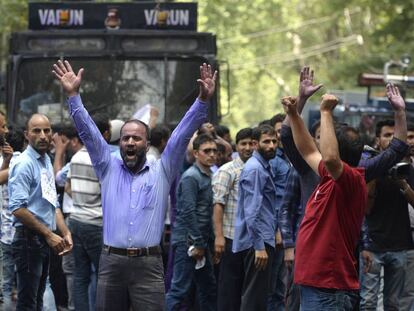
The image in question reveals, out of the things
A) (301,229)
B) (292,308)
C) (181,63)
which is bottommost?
(292,308)

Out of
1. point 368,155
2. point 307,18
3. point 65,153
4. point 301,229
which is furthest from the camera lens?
point 307,18

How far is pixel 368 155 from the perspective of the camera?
9.52m

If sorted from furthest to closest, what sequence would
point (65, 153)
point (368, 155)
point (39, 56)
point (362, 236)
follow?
1. point (39, 56)
2. point (65, 153)
3. point (362, 236)
4. point (368, 155)

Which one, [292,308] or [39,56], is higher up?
[39,56]

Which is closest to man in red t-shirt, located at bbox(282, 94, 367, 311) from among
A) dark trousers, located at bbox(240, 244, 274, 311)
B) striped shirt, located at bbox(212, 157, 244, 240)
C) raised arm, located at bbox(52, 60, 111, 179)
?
raised arm, located at bbox(52, 60, 111, 179)

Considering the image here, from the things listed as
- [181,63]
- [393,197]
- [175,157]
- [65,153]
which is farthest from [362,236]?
[181,63]

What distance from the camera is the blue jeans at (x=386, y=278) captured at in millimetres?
10273

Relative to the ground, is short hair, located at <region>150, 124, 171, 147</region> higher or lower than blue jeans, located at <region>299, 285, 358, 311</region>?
higher

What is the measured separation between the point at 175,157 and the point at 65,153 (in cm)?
546

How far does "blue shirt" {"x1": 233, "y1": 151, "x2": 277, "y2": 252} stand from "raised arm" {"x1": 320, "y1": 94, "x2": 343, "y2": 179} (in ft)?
10.6

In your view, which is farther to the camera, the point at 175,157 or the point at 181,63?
the point at 181,63

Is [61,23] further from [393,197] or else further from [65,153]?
[393,197]

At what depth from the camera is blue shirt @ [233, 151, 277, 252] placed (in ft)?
34.2

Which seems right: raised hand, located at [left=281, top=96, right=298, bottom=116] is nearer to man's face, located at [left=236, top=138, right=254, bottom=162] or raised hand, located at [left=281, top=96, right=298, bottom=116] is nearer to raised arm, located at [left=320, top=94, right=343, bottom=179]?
raised arm, located at [left=320, top=94, right=343, bottom=179]
